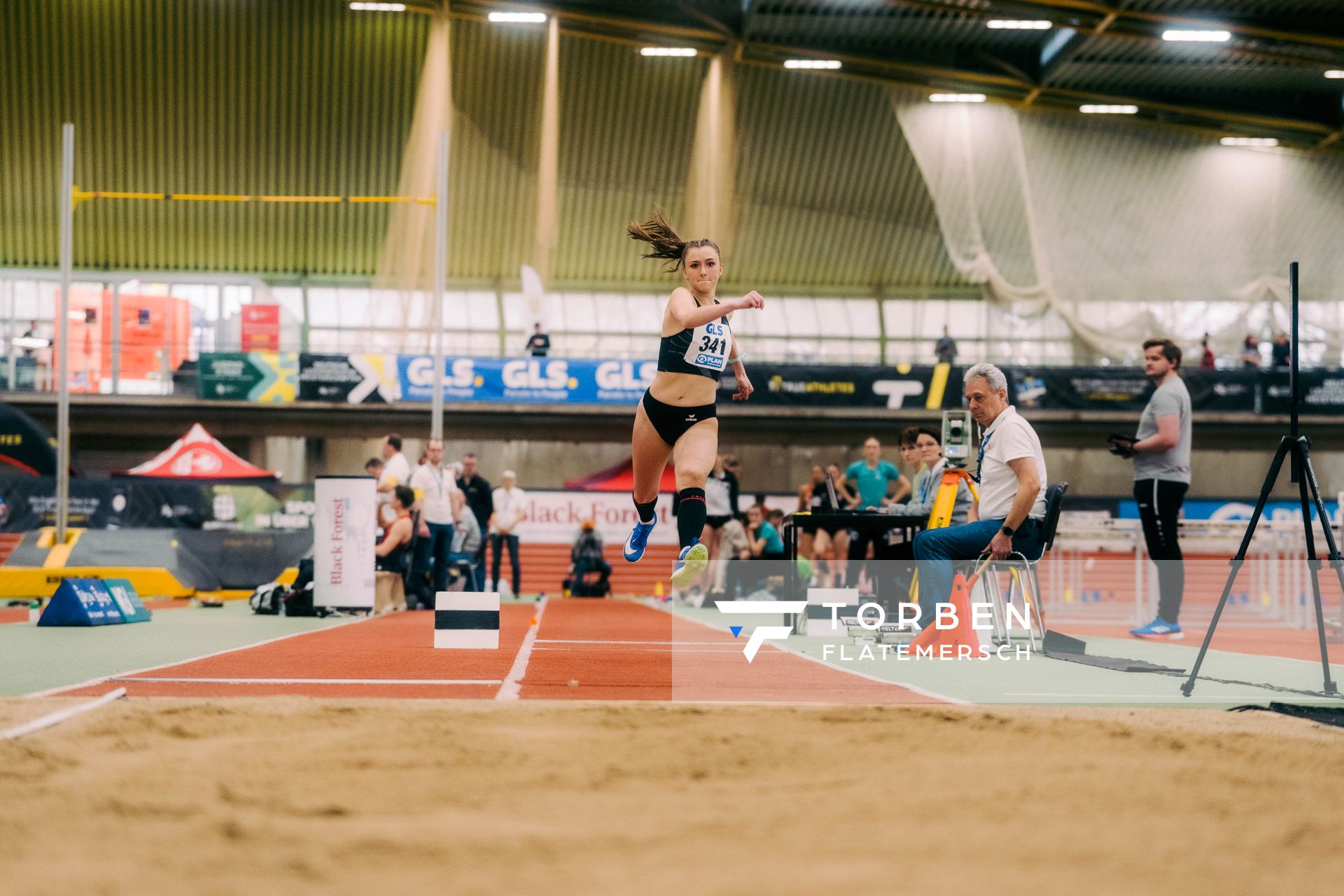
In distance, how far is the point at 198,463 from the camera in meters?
18.8

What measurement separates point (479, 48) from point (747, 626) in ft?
60.7

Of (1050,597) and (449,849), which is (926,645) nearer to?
(449,849)

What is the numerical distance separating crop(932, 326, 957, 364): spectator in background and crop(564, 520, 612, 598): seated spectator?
9.31 metres

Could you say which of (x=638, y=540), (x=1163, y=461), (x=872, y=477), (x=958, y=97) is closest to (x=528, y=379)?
(x=958, y=97)

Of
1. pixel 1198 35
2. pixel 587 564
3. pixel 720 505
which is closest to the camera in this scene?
pixel 720 505

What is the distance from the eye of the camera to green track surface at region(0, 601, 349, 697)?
4961 mm

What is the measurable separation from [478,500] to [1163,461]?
859 cm

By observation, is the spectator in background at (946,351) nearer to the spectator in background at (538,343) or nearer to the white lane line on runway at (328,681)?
the spectator in background at (538,343)

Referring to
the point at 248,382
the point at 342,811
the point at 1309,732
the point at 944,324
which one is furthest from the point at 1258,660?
the point at 944,324

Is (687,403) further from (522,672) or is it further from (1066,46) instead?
(1066,46)

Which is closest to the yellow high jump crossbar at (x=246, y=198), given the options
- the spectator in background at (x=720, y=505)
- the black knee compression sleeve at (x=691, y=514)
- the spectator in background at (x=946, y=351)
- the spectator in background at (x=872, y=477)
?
the spectator in background at (x=720, y=505)

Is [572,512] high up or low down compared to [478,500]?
down

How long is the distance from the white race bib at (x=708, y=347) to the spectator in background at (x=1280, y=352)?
67.4 feet

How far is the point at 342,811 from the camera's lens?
2.21m
